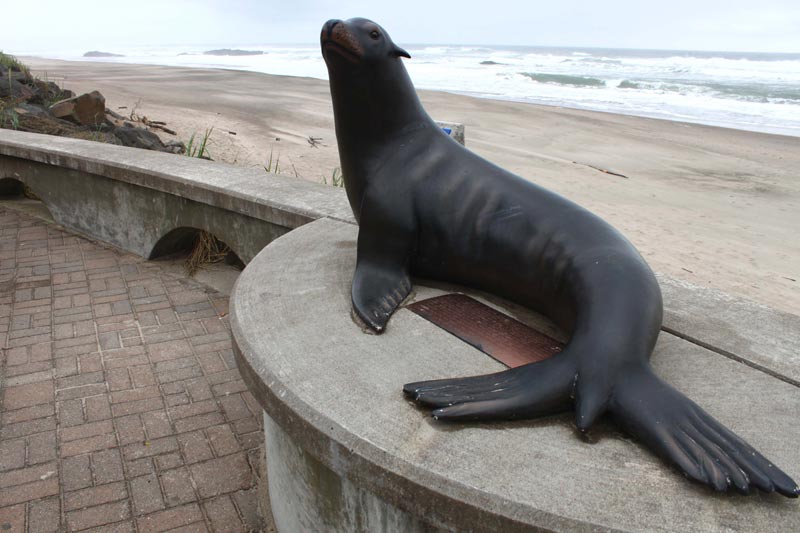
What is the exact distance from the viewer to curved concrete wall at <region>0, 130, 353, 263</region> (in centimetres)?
397

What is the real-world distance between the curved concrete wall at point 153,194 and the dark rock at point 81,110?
2.12 meters

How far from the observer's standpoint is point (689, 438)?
1597mm

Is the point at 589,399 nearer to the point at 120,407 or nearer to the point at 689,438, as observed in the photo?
the point at 689,438

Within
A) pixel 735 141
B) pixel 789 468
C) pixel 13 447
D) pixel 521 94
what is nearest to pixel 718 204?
pixel 735 141

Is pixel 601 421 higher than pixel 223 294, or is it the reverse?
pixel 601 421

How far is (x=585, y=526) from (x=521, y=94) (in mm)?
25187

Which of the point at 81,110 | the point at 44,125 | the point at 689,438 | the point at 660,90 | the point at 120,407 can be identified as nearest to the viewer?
the point at 689,438

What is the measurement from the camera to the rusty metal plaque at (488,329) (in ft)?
7.00

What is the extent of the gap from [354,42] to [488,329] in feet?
3.86

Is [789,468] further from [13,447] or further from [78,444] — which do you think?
[13,447]

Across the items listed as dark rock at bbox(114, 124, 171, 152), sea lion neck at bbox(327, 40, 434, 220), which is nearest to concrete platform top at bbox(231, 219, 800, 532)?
sea lion neck at bbox(327, 40, 434, 220)

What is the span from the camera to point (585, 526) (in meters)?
1.40

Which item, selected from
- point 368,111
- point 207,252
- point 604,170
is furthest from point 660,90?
point 368,111

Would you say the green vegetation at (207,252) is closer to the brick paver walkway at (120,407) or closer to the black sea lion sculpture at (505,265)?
the brick paver walkway at (120,407)
